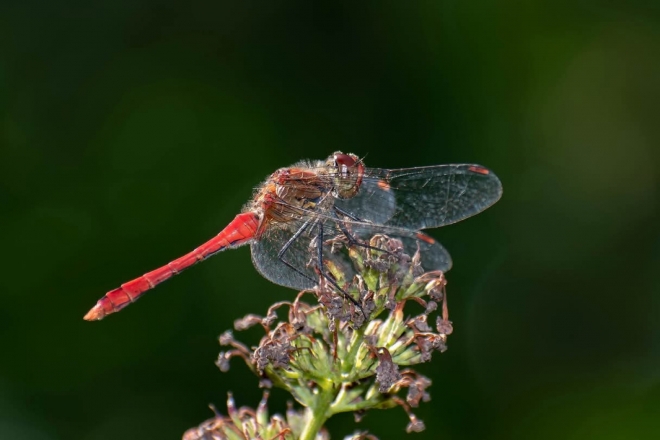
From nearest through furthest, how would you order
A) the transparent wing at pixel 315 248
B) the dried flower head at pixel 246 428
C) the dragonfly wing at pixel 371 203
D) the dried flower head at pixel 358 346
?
1. the dried flower head at pixel 358 346
2. the dried flower head at pixel 246 428
3. the transparent wing at pixel 315 248
4. the dragonfly wing at pixel 371 203

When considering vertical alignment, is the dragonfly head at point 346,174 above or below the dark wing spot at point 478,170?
above

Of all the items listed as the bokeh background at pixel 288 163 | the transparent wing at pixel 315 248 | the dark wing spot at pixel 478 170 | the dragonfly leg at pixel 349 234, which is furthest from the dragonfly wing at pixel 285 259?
the bokeh background at pixel 288 163

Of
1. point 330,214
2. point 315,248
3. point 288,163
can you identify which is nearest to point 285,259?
point 315,248

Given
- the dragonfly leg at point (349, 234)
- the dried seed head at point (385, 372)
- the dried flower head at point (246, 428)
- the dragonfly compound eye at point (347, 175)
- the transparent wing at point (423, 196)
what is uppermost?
the dragonfly compound eye at point (347, 175)

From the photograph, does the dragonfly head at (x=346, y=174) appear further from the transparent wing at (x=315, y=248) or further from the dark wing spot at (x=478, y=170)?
the dark wing spot at (x=478, y=170)

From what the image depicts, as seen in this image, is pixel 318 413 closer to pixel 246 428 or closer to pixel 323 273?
pixel 246 428

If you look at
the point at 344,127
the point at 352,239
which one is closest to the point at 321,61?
the point at 344,127

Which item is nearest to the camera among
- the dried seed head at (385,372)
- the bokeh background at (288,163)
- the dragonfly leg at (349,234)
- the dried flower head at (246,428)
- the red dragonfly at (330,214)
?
the dried seed head at (385,372)

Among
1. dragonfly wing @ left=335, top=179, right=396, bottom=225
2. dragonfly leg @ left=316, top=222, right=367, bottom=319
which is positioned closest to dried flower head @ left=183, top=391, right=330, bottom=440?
dragonfly leg @ left=316, top=222, right=367, bottom=319
